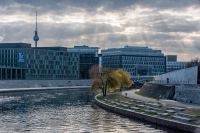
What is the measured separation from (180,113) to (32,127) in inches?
767

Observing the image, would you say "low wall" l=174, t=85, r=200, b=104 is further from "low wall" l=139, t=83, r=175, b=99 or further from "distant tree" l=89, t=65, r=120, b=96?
"distant tree" l=89, t=65, r=120, b=96

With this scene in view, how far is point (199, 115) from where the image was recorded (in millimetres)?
35188

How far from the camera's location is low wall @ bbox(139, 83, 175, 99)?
53.0m

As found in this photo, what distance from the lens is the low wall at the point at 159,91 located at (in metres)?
53.0

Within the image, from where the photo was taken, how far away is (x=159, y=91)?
188ft

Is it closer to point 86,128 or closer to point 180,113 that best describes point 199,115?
point 180,113

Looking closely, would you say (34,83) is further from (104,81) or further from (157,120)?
(157,120)

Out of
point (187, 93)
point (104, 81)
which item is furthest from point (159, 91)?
point (104, 81)

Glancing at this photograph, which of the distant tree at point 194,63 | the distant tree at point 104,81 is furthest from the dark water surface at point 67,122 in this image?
the distant tree at point 194,63

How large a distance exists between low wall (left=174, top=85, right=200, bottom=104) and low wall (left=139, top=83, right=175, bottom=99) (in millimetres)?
2430

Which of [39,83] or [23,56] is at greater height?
[23,56]

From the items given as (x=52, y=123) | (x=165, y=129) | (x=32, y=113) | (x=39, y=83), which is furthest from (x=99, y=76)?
(x=39, y=83)

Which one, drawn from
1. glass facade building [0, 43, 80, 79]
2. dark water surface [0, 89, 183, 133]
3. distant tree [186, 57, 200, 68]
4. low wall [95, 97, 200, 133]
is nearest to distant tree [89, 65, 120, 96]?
low wall [95, 97, 200, 133]

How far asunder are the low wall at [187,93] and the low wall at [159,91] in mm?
2430
